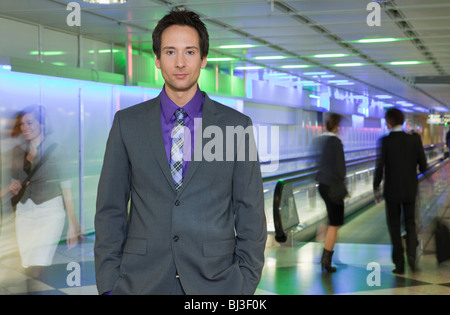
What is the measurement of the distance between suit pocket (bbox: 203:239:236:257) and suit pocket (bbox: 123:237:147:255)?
21cm

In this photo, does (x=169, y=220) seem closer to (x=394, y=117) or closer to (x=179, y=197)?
(x=179, y=197)

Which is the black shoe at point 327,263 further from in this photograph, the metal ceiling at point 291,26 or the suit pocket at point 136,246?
the suit pocket at point 136,246

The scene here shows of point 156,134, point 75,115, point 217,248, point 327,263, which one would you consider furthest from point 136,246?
point 75,115

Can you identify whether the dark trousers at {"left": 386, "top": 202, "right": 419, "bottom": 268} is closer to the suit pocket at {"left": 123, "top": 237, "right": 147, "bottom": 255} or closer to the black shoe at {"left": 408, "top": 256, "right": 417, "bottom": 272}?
the black shoe at {"left": 408, "top": 256, "right": 417, "bottom": 272}

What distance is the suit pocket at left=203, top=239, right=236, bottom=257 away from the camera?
75.5 inches

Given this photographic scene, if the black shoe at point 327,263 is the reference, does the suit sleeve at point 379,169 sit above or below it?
above

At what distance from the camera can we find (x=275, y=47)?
10875 mm

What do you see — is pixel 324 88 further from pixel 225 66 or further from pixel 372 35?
pixel 372 35

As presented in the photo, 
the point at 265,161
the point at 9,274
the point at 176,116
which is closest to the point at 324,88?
the point at 265,161

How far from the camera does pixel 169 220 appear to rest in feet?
6.23

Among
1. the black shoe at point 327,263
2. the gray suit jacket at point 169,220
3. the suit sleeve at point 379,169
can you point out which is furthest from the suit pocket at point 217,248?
the black shoe at point 327,263

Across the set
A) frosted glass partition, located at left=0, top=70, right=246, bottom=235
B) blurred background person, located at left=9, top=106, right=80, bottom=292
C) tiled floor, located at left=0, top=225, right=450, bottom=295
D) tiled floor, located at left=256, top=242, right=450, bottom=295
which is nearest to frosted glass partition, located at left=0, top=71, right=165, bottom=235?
frosted glass partition, located at left=0, top=70, right=246, bottom=235

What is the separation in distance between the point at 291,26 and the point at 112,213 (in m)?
7.09

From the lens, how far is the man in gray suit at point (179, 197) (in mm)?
1902
